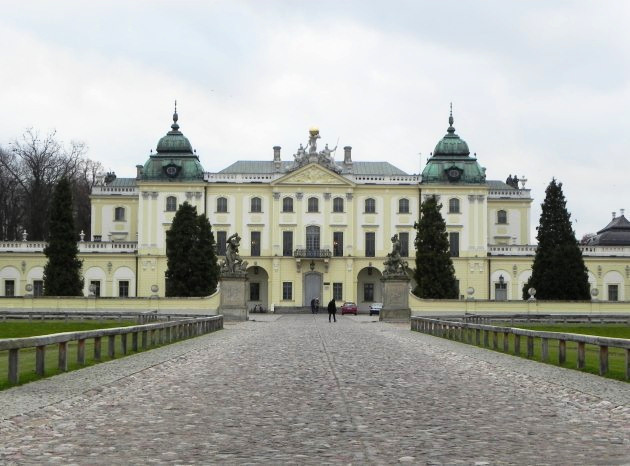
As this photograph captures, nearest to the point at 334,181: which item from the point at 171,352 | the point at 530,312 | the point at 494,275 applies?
the point at 494,275

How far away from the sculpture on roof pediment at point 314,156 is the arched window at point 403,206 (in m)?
6.05

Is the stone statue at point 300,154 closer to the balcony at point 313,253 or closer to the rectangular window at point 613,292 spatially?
the balcony at point 313,253

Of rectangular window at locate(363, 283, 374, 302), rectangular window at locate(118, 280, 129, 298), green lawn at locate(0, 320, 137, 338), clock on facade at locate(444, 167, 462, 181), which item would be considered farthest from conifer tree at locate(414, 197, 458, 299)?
green lawn at locate(0, 320, 137, 338)

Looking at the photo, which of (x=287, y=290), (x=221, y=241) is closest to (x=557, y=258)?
(x=287, y=290)

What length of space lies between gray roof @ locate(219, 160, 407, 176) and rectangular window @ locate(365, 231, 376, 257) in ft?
24.2

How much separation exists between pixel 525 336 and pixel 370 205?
6258 cm

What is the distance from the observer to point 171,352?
22484mm

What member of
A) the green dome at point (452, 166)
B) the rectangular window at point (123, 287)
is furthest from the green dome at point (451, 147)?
the rectangular window at point (123, 287)

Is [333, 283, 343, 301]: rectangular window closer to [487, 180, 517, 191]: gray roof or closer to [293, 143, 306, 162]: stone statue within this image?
[293, 143, 306, 162]: stone statue

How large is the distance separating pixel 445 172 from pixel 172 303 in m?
39.2

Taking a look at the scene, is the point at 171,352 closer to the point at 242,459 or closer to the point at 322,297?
the point at 242,459

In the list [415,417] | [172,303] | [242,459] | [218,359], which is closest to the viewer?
[242,459]

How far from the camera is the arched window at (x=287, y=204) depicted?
87.7 metres

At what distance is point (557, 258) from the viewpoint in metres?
64.0
